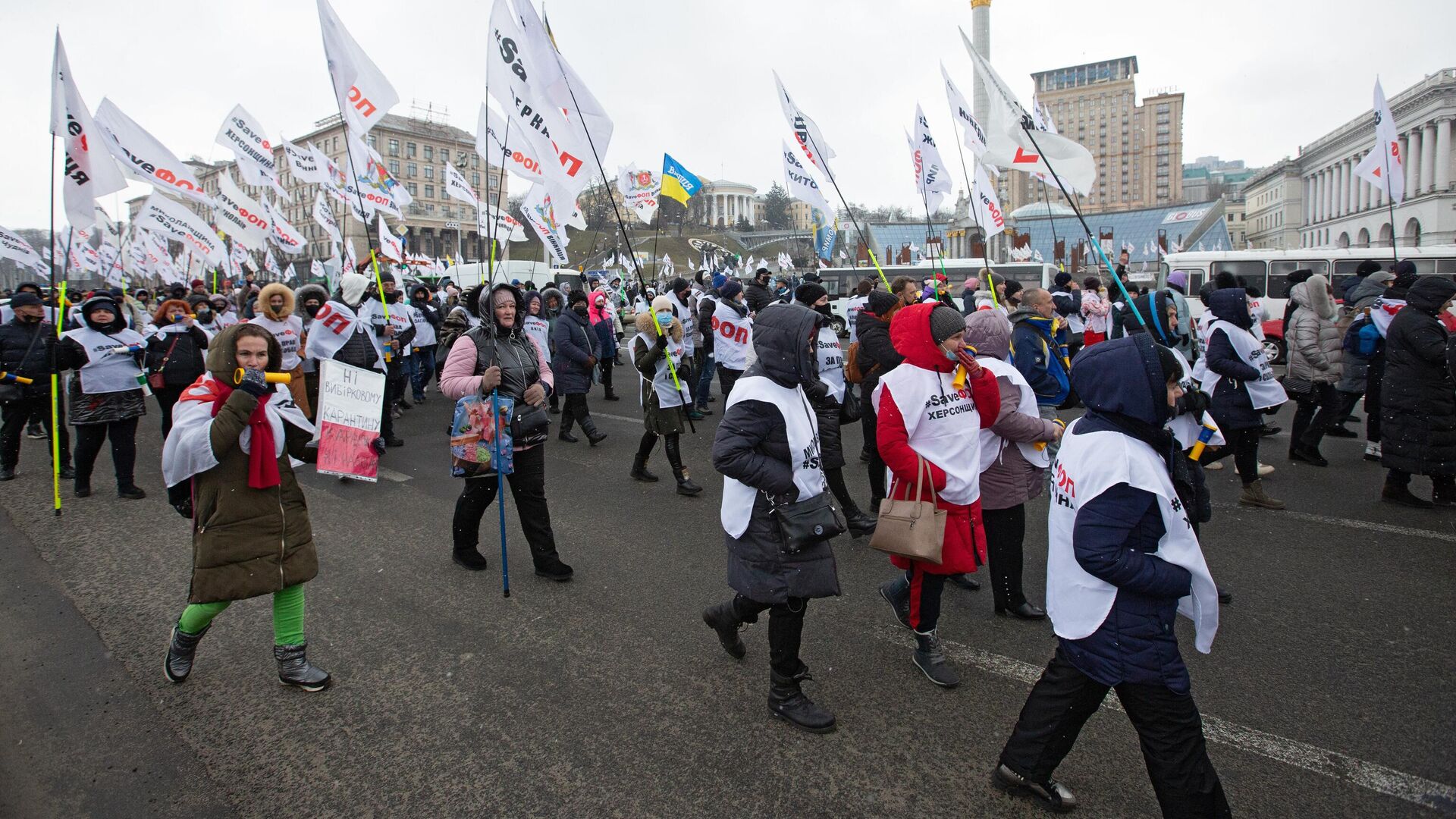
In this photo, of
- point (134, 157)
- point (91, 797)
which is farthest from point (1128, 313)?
point (134, 157)

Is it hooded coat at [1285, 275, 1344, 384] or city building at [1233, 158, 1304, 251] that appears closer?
hooded coat at [1285, 275, 1344, 384]

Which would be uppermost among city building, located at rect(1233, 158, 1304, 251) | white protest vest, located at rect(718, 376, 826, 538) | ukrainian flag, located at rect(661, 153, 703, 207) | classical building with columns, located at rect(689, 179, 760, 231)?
classical building with columns, located at rect(689, 179, 760, 231)

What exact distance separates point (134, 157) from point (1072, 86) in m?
137

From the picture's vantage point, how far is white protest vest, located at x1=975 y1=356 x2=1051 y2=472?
388cm

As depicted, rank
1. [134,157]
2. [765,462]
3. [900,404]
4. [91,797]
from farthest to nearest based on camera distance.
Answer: [134,157] → [900,404] → [765,462] → [91,797]

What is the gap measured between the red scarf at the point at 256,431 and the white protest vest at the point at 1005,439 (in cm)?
334

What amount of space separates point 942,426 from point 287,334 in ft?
20.7

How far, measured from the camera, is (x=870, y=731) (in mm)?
3068

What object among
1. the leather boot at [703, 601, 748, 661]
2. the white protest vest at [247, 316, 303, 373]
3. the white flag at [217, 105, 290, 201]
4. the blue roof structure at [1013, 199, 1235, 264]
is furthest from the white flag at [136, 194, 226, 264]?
the blue roof structure at [1013, 199, 1235, 264]

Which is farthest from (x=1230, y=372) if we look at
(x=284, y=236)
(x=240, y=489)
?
(x=284, y=236)

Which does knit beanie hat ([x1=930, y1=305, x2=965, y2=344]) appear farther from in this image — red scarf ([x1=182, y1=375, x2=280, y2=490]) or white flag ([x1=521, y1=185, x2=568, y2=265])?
white flag ([x1=521, y1=185, x2=568, y2=265])

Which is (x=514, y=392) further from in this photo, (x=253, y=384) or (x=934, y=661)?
(x=934, y=661)

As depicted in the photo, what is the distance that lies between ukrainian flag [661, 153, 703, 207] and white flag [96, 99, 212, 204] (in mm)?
6707

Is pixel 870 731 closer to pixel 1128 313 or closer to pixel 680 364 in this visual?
pixel 680 364
